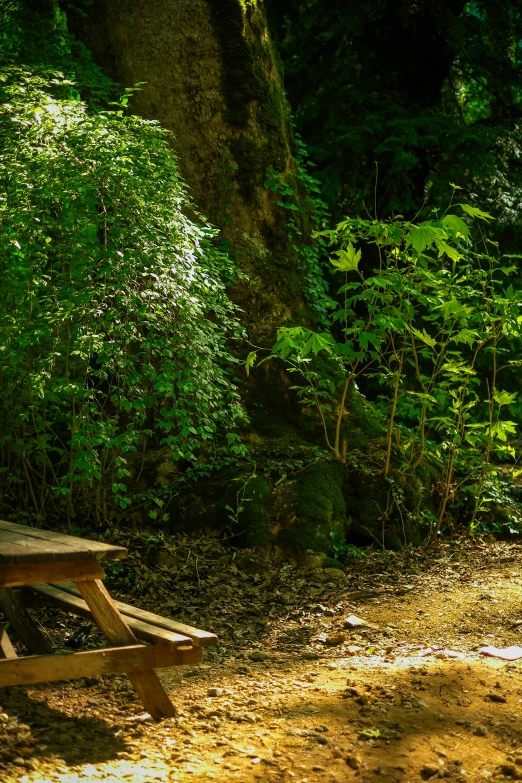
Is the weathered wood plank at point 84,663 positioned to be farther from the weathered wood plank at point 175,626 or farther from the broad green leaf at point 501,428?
the broad green leaf at point 501,428

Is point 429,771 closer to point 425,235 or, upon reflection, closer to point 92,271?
point 92,271

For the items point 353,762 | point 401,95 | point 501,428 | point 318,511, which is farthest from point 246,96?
point 353,762

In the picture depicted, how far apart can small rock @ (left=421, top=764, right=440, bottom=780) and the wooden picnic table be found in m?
1.05

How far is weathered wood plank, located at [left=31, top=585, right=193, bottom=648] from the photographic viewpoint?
390 cm

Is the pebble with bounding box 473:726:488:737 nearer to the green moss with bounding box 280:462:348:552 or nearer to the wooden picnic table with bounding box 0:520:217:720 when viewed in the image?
the wooden picnic table with bounding box 0:520:217:720

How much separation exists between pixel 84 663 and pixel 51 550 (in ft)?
1.74

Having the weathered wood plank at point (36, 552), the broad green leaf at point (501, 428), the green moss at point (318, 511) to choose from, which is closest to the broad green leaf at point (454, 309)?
the broad green leaf at point (501, 428)

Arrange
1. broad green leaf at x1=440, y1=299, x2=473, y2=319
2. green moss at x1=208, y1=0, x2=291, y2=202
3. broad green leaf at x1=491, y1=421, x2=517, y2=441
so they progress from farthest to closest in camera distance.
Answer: green moss at x1=208, y1=0, x2=291, y2=202
broad green leaf at x1=491, y1=421, x2=517, y2=441
broad green leaf at x1=440, y1=299, x2=473, y2=319

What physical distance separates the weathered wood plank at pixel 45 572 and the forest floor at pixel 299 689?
648 mm

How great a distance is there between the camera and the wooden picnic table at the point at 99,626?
3.65 m

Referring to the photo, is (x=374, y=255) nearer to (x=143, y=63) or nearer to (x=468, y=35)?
(x=468, y=35)

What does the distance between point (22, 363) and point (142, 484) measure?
1707 mm

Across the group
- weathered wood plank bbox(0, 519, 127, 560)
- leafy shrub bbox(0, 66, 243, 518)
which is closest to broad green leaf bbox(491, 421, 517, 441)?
leafy shrub bbox(0, 66, 243, 518)

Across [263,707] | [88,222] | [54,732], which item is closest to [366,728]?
[263,707]
